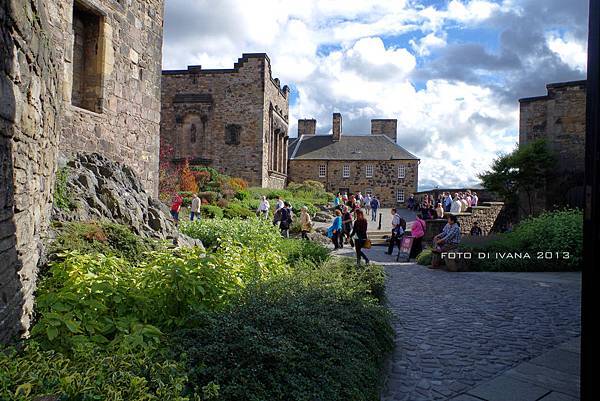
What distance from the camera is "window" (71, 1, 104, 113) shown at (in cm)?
946

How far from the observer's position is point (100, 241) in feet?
21.5

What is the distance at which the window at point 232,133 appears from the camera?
3206 centimetres

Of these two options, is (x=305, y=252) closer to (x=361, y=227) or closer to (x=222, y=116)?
(x=361, y=227)

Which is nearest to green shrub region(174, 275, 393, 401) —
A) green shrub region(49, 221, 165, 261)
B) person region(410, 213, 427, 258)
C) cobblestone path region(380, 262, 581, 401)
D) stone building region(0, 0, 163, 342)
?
cobblestone path region(380, 262, 581, 401)

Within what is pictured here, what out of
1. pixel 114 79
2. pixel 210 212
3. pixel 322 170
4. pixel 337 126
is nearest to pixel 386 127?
pixel 337 126

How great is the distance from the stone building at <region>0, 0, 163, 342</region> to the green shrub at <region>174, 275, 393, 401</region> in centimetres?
163

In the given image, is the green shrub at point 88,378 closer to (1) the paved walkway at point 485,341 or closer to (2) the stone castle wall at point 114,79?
(1) the paved walkway at point 485,341

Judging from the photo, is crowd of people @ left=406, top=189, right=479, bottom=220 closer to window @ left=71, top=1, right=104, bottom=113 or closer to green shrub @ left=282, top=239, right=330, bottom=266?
green shrub @ left=282, top=239, right=330, bottom=266

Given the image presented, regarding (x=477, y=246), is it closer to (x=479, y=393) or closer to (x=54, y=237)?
(x=479, y=393)

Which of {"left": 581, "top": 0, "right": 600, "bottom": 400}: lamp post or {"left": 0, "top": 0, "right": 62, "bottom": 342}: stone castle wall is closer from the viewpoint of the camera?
{"left": 581, "top": 0, "right": 600, "bottom": 400}: lamp post

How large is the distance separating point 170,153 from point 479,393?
30277 millimetres

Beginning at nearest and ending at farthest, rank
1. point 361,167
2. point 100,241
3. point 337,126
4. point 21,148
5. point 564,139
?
point 21,148 < point 100,241 < point 564,139 < point 361,167 < point 337,126

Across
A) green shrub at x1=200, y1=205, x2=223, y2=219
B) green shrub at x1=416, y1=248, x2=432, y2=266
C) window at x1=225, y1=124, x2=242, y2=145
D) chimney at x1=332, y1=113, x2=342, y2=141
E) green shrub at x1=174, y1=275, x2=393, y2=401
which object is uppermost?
chimney at x1=332, y1=113, x2=342, y2=141

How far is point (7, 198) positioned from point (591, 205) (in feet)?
13.3
